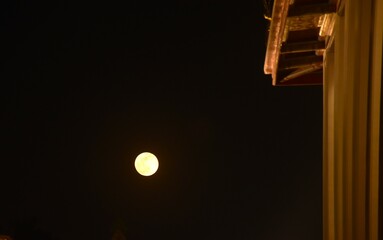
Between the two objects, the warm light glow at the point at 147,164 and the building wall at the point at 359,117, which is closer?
the building wall at the point at 359,117

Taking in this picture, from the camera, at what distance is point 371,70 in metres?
4.10

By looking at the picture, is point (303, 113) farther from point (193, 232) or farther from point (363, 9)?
point (363, 9)

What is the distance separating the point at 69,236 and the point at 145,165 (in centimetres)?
1445

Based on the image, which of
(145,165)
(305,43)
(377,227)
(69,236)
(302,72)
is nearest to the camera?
(377,227)

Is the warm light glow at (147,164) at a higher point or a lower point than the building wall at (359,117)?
lower

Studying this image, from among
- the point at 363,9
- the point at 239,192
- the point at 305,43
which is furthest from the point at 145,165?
the point at 239,192

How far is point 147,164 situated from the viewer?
43.5 feet

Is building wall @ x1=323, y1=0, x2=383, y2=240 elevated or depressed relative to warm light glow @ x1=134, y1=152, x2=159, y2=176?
elevated

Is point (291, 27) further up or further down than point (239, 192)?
further up

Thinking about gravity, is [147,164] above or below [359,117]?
below

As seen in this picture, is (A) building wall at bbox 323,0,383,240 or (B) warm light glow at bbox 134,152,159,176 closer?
(A) building wall at bbox 323,0,383,240

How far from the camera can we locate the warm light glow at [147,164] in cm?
1320

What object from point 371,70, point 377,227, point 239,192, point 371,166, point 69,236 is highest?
point 371,70

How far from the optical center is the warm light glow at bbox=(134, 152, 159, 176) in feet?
43.3
